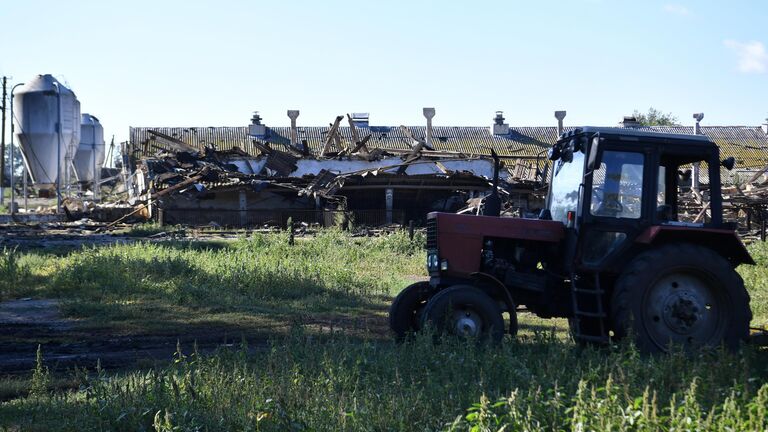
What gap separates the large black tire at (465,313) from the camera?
891 centimetres

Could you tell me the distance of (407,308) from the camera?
970cm

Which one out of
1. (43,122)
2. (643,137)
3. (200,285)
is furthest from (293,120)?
(643,137)

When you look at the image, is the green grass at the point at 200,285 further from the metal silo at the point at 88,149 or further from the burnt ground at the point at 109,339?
the metal silo at the point at 88,149

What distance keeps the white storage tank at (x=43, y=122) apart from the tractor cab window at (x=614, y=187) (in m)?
37.1

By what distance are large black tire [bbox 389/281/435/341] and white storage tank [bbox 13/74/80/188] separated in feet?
118

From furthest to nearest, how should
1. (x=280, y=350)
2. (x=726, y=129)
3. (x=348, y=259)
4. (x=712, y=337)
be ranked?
(x=726, y=129) → (x=348, y=259) → (x=712, y=337) → (x=280, y=350)

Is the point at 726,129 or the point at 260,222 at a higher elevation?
the point at 726,129

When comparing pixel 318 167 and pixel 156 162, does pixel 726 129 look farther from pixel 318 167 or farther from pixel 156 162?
pixel 156 162

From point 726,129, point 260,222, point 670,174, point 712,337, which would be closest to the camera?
point 712,337

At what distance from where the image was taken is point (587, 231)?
29.9 ft

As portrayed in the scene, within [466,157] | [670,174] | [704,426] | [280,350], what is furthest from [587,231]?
[466,157]

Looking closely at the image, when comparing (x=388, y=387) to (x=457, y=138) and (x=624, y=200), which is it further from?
(x=457, y=138)

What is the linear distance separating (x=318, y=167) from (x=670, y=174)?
2983 centimetres

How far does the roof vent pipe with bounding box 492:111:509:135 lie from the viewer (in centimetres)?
5088
